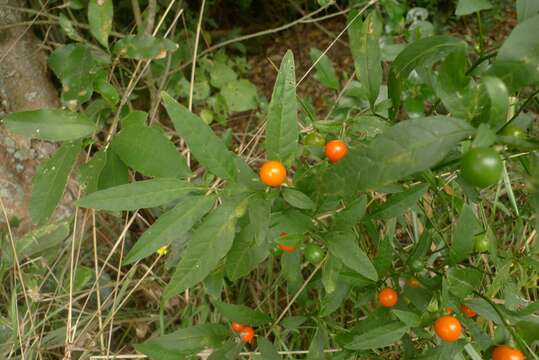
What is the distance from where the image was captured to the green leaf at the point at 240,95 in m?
2.87

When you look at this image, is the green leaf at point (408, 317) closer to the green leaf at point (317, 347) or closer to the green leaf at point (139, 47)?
the green leaf at point (317, 347)

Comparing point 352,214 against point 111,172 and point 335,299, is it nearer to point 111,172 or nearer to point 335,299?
point 335,299

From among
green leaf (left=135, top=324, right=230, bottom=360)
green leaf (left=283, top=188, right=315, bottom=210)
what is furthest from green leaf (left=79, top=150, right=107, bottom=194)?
green leaf (left=283, top=188, right=315, bottom=210)

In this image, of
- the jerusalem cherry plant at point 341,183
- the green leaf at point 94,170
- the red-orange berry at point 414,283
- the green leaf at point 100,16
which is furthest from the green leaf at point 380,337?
the green leaf at point 100,16

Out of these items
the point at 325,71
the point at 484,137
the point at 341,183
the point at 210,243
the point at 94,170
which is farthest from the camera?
the point at 325,71

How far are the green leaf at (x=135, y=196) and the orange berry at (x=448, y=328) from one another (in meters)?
0.57

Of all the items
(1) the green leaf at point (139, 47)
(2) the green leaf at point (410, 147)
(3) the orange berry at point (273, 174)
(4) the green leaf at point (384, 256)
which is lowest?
(4) the green leaf at point (384, 256)

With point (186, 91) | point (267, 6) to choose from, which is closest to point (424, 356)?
point (186, 91)

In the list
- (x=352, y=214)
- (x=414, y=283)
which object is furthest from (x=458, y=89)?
(x=414, y=283)

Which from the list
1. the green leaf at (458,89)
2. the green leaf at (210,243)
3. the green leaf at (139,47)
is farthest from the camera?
the green leaf at (139,47)

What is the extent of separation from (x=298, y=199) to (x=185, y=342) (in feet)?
2.18

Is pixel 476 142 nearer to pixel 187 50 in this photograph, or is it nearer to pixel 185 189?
pixel 185 189

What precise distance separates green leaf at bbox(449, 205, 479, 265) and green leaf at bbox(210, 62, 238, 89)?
205 centimetres

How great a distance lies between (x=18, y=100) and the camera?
203 cm
